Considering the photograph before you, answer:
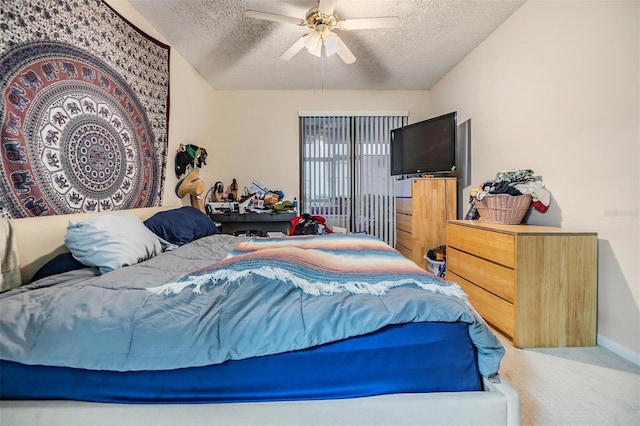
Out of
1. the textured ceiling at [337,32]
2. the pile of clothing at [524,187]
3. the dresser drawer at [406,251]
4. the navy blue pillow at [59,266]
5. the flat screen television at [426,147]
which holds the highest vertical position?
the textured ceiling at [337,32]

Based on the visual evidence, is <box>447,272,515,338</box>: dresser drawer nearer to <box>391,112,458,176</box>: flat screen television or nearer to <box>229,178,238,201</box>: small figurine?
<box>391,112,458,176</box>: flat screen television

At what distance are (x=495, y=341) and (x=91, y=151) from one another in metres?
2.38

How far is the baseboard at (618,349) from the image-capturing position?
5.18 feet

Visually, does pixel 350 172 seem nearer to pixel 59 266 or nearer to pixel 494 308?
pixel 494 308

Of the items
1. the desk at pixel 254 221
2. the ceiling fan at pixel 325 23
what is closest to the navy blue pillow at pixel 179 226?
the desk at pixel 254 221

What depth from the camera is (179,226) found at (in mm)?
2107

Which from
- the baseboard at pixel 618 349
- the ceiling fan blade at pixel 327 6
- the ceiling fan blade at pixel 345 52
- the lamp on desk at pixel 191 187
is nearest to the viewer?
the baseboard at pixel 618 349

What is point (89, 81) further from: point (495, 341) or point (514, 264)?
point (514, 264)

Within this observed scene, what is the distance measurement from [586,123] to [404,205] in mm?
1953

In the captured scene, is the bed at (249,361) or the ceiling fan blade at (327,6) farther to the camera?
the ceiling fan blade at (327,6)

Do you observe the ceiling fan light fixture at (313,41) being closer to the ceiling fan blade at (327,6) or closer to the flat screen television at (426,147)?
the ceiling fan blade at (327,6)

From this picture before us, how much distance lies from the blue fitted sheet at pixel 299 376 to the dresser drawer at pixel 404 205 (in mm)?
2630

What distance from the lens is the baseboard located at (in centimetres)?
158

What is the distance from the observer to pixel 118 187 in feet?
6.77
